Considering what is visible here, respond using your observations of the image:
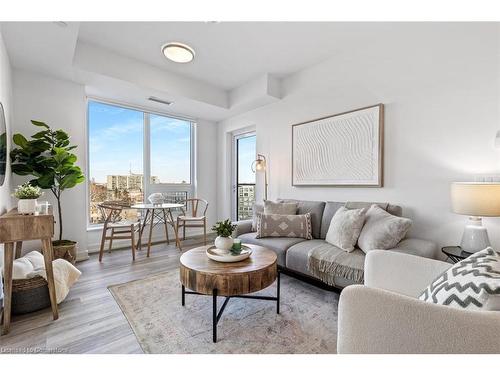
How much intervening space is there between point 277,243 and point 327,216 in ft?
2.33

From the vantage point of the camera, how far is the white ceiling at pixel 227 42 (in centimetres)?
248

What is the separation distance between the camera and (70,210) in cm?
310

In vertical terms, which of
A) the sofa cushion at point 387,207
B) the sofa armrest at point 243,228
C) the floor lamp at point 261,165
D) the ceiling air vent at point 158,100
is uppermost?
the ceiling air vent at point 158,100

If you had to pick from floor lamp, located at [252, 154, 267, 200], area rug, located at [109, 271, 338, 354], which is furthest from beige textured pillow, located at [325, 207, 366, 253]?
floor lamp, located at [252, 154, 267, 200]

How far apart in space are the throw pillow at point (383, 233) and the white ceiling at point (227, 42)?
2.07 metres

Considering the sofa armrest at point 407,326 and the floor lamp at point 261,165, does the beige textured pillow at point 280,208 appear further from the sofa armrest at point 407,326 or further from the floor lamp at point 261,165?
the sofa armrest at point 407,326

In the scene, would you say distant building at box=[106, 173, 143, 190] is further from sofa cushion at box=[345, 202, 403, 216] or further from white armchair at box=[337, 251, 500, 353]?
white armchair at box=[337, 251, 500, 353]

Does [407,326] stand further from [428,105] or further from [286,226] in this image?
[428,105]

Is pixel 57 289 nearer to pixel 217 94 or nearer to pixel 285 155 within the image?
pixel 285 155

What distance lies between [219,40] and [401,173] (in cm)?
249

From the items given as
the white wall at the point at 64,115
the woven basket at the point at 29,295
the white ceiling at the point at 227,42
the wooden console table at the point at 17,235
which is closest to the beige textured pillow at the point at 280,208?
the white ceiling at the point at 227,42

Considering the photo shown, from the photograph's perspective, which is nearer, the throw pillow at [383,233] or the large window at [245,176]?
the throw pillow at [383,233]
